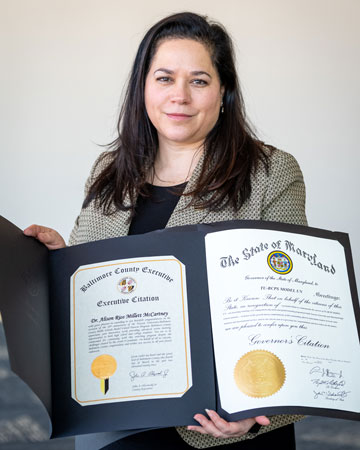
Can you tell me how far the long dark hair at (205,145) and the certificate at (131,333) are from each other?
10.9 inches

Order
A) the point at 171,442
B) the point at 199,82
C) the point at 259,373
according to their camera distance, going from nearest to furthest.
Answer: the point at 259,373, the point at 171,442, the point at 199,82

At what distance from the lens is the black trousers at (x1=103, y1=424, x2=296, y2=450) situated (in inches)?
51.8

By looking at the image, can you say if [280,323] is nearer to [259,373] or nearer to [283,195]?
[259,373]

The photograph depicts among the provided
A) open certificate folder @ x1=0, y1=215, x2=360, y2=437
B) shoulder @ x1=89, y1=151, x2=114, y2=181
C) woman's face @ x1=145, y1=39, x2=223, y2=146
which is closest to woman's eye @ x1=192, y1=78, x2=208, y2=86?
woman's face @ x1=145, y1=39, x2=223, y2=146

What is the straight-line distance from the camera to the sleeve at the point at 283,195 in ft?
4.56

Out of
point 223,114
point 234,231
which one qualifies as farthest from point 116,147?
point 234,231

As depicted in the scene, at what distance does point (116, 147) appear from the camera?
70.8 inches

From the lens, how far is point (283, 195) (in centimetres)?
141

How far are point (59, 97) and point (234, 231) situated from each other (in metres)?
2.22

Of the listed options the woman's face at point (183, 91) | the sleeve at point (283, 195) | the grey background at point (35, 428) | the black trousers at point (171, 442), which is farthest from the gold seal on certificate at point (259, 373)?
the grey background at point (35, 428)

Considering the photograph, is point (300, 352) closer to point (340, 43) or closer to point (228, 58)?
point (228, 58)

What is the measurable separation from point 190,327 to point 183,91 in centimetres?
57
